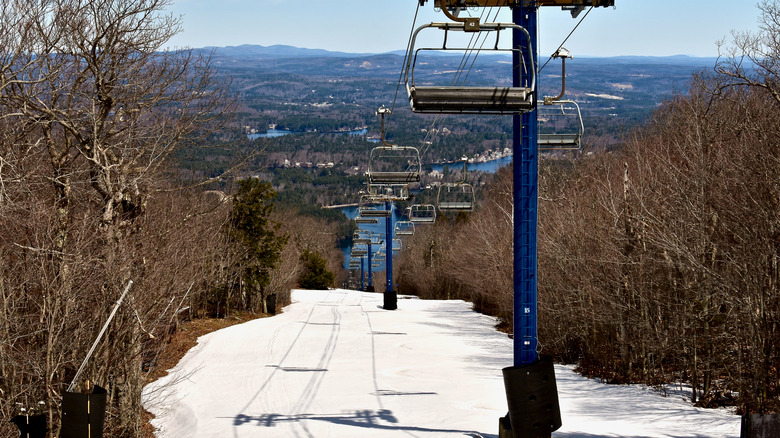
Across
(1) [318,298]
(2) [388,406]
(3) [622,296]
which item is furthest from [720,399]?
(1) [318,298]

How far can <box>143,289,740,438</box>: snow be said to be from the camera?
1459 cm

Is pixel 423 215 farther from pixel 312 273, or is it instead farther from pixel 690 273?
pixel 312 273

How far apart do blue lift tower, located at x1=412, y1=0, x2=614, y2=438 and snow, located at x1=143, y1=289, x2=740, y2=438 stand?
6.87 feet

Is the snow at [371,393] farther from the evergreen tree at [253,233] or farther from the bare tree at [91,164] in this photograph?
the evergreen tree at [253,233]

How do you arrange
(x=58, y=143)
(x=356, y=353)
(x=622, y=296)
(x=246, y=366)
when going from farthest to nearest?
(x=356, y=353), (x=246, y=366), (x=58, y=143), (x=622, y=296)

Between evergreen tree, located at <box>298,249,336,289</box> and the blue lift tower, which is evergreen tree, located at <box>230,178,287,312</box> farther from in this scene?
evergreen tree, located at <box>298,249,336,289</box>

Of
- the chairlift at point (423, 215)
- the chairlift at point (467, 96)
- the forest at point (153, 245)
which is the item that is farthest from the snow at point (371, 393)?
the chairlift at point (423, 215)

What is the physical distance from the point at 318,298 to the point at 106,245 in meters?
44.5

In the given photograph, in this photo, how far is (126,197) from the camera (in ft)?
51.5

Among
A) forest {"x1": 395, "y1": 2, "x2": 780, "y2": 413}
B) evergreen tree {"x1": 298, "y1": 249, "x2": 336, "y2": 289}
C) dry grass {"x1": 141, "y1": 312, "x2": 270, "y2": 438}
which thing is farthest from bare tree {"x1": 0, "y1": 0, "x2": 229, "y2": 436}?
evergreen tree {"x1": 298, "y1": 249, "x2": 336, "y2": 289}

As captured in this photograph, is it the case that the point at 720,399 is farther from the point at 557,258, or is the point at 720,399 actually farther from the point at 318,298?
the point at 318,298

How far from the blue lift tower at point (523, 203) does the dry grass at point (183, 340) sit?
25.8 ft

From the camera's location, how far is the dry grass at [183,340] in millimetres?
19534

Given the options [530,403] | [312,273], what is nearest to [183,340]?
[530,403]
